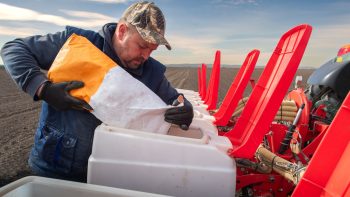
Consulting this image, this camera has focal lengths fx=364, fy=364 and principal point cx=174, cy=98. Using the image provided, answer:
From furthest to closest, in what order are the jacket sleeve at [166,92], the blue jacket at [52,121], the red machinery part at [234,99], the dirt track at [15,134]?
the dirt track at [15,134], the red machinery part at [234,99], the jacket sleeve at [166,92], the blue jacket at [52,121]

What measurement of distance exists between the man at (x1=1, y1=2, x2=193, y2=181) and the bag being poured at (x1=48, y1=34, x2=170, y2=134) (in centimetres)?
6

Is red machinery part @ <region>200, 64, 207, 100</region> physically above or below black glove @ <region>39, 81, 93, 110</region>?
below

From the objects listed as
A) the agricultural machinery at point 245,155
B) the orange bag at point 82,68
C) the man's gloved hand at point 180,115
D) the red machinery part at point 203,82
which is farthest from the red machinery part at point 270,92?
the red machinery part at point 203,82

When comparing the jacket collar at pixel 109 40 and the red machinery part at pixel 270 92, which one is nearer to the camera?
the red machinery part at pixel 270 92

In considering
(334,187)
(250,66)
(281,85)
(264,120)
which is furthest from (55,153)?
(250,66)

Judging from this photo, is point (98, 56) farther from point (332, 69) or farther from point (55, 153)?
point (332, 69)

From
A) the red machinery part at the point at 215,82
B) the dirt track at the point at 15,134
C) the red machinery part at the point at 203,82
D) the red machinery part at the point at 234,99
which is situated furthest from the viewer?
the red machinery part at the point at 203,82

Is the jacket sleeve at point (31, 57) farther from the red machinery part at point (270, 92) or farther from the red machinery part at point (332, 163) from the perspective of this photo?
the red machinery part at point (332, 163)

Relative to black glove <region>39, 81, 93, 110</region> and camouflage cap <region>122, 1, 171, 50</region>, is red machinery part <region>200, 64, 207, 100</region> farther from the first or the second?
black glove <region>39, 81, 93, 110</region>

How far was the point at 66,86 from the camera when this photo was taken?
1.98m

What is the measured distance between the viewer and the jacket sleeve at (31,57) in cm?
204

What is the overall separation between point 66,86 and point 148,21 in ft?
1.96

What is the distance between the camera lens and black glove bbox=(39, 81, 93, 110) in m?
1.97

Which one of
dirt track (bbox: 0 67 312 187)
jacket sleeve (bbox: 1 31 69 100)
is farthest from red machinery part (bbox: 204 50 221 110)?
jacket sleeve (bbox: 1 31 69 100)
